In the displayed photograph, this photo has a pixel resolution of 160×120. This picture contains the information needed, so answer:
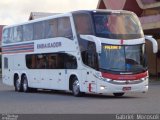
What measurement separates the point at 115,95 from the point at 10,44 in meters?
9.31

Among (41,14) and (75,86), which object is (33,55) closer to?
(75,86)

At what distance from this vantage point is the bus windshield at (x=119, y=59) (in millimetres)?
22438

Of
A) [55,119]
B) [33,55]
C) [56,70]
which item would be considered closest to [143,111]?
[55,119]

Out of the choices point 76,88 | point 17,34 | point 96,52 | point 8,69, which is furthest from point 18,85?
point 96,52

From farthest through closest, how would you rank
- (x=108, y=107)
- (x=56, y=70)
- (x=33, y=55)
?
(x=33, y=55), (x=56, y=70), (x=108, y=107)

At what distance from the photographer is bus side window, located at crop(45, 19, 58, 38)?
25884 mm

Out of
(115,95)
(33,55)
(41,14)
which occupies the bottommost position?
(115,95)

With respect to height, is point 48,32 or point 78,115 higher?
point 48,32

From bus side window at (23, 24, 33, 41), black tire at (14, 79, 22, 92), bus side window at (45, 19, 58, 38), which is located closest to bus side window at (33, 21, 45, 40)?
bus side window at (45, 19, 58, 38)

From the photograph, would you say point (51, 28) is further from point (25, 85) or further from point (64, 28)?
point (25, 85)

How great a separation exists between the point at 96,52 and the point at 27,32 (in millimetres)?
7765

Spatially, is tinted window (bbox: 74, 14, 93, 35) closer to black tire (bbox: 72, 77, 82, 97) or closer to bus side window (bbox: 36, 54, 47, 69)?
black tire (bbox: 72, 77, 82, 97)

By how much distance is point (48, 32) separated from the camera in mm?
26656

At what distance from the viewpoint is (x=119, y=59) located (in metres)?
22.5
